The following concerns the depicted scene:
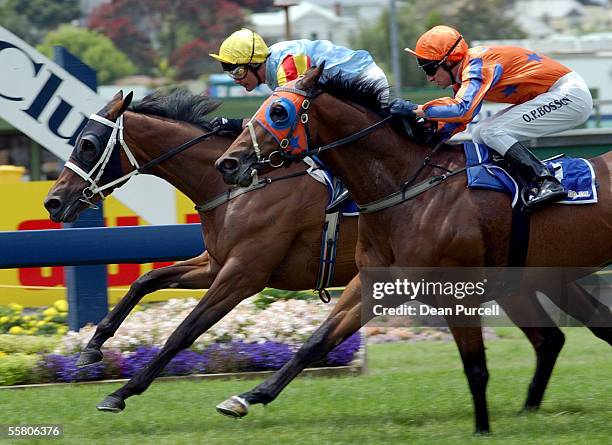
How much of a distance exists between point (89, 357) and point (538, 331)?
8.13 ft

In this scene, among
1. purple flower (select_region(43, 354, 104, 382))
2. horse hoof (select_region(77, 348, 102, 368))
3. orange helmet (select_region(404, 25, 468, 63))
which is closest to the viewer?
orange helmet (select_region(404, 25, 468, 63))

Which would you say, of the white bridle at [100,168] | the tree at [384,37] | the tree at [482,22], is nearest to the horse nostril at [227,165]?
the white bridle at [100,168]

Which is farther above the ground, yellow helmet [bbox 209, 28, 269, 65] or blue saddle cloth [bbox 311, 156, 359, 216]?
yellow helmet [bbox 209, 28, 269, 65]

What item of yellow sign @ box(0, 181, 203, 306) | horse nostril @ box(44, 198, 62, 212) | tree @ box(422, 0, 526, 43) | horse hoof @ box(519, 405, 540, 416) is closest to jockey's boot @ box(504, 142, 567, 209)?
horse hoof @ box(519, 405, 540, 416)

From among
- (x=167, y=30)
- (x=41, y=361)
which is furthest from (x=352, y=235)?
(x=167, y=30)

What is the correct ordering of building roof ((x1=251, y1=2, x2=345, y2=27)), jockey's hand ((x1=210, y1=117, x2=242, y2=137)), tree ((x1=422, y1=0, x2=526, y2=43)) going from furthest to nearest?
1. building roof ((x1=251, y1=2, x2=345, y2=27))
2. tree ((x1=422, y1=0, x2=526, y2=43))
3. jockey's hand ((x1=210, y1=117, x2=242, y2=137))

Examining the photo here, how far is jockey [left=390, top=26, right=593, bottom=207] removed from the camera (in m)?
5.35

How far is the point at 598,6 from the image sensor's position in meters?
110

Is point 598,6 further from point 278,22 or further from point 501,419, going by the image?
point 501,419

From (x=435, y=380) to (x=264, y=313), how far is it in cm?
127

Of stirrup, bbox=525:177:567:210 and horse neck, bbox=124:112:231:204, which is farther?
horse neck, bbox=124:112:231:204

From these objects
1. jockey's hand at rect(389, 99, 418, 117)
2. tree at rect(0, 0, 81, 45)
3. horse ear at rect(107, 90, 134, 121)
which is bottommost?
tree at rect(0, 0, 81, 45)

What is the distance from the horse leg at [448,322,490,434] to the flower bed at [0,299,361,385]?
1805 mm

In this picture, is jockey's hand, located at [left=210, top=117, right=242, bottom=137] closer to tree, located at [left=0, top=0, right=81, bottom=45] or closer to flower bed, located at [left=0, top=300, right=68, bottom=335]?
flower bed, located at [left=0, top=300, right=68, bottom=335]
